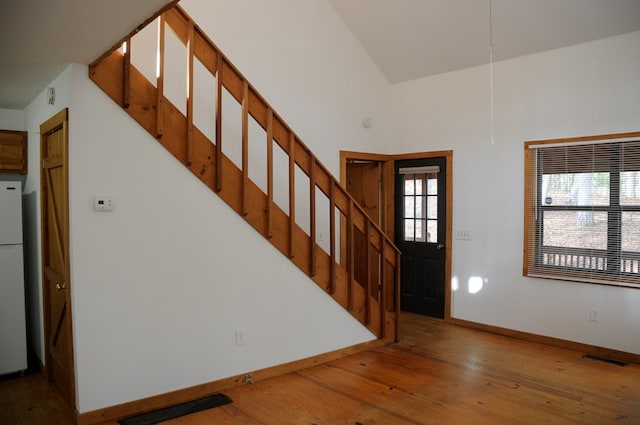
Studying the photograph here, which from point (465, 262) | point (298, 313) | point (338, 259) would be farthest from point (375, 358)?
point (465, 262)

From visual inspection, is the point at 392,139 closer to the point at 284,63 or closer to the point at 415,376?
the point at 284,63

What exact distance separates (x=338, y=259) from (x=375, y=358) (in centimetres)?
151

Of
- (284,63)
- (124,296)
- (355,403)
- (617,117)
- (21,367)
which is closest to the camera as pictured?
(124,296)

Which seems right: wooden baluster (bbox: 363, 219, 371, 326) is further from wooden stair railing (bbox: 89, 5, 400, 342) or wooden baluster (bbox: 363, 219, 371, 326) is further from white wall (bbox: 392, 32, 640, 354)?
white wall (bbox: 392, 32, 640, 354)

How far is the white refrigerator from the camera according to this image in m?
3.97

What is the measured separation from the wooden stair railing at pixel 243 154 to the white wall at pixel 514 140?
129 centimetres

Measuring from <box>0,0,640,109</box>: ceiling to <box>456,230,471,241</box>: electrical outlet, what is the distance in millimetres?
1991

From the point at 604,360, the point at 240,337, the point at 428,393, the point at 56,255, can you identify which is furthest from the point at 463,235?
the point at 56,255

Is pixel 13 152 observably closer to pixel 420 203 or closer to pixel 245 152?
pixel 245 152

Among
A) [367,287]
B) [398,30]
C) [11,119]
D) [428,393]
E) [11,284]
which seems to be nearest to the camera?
[428,393]

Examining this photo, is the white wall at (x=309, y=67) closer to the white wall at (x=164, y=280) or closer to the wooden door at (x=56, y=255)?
the white wall at (x=164, y=280)

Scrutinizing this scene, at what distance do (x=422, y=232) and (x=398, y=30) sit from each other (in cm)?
253

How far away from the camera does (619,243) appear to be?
4.61 metres

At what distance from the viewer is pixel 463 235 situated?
5.82 metres
